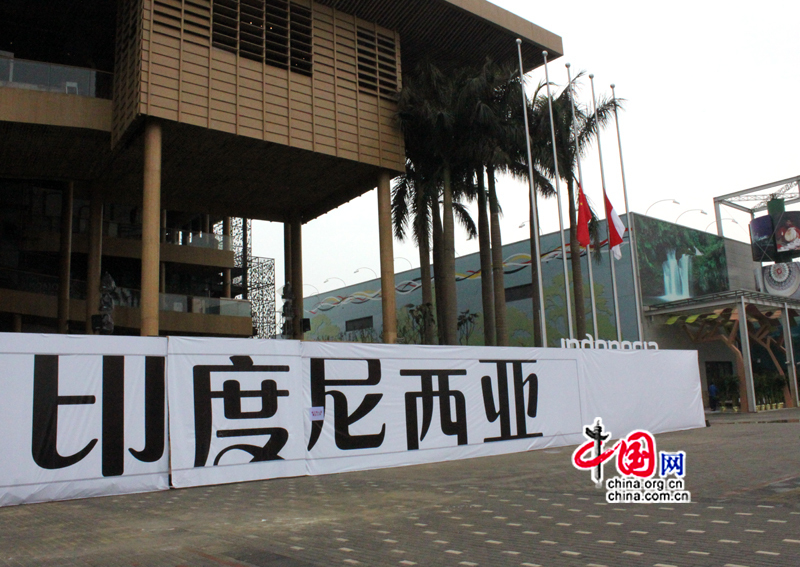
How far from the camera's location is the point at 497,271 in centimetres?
2630

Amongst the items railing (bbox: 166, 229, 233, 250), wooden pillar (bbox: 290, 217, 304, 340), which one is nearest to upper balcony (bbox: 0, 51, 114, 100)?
wooden pillar (bbox: 290, 217, 304, 340)

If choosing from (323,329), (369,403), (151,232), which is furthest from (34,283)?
(323,329)

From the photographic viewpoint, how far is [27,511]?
942 cm

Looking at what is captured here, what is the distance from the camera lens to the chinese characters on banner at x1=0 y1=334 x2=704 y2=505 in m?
10.4

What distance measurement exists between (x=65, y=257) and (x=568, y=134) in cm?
2036

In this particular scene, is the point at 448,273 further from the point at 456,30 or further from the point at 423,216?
the point at 456,30

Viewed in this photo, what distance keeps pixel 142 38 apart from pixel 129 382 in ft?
37.2

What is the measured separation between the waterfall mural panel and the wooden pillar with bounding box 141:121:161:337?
23.7m

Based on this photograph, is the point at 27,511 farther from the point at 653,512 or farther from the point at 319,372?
the point at 653,512

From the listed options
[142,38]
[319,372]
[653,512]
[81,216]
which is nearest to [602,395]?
[319,372]

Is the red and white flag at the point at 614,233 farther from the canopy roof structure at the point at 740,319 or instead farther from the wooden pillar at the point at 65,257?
the wooden pillar at the point at 65,257

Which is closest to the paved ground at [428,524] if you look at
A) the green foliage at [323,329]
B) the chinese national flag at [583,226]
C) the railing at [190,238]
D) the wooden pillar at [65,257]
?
the chinese national flag at [583,226]

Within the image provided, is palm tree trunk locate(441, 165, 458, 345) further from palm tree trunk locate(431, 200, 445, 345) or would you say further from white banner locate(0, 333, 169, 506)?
white banner locate(0, 333, 169, 506)

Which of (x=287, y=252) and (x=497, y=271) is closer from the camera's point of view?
(x=497, y=271)
